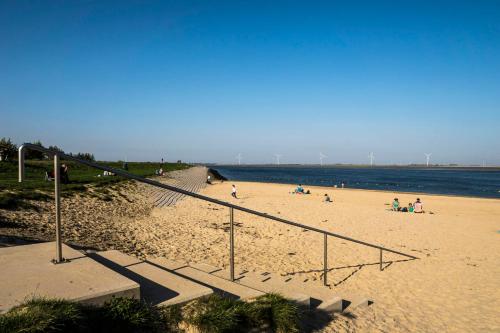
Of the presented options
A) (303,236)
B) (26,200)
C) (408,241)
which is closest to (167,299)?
(303,236)

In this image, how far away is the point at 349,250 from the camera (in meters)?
10.7

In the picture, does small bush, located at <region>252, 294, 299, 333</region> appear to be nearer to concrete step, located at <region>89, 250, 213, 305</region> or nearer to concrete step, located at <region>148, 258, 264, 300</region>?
concrete step, located at <region>148, 258, 264, 300</region>

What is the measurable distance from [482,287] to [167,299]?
25.2 feet

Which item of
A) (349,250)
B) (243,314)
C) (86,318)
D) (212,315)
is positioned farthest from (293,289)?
(349,250)

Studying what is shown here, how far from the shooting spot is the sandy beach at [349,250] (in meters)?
6.09

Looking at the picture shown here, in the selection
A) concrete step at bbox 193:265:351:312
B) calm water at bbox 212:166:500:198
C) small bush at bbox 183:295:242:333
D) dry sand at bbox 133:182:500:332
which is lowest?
calm water at bbox 212:166:500:198

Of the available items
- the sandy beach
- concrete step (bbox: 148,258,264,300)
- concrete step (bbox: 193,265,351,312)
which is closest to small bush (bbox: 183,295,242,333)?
concrete step (bbox: 148,258,264,300)

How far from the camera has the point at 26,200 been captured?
456 inches

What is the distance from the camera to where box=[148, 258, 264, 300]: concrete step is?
3928mm

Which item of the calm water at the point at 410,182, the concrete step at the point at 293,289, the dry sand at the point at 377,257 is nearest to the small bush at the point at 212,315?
the concrete step at the point at 293,289

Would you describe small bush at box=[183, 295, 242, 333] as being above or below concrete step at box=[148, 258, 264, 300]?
above

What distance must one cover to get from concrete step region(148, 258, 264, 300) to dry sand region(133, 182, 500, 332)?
1.17m

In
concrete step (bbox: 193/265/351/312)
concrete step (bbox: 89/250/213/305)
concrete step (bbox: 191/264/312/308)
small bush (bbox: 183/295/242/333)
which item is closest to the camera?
small bush (bbox: 183/295/242/333)

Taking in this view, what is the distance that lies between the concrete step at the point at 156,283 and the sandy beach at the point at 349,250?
1.77m
